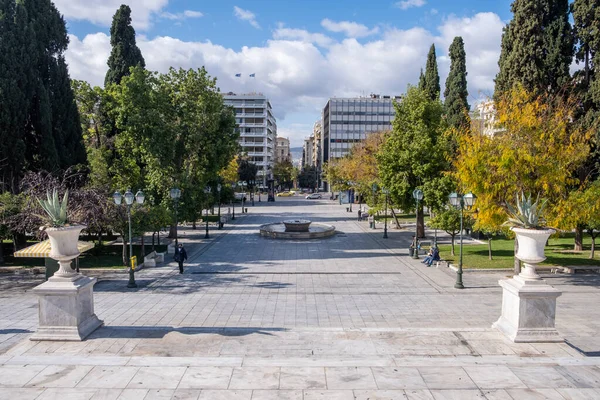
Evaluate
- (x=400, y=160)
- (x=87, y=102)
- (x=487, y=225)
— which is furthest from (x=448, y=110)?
(x=87, y=102)

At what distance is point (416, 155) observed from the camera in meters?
27.5

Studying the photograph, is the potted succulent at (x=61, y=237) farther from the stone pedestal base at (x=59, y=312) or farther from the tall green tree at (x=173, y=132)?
the tall green tree at (x=173, y=132)

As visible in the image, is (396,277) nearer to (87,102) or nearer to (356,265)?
(356,265)

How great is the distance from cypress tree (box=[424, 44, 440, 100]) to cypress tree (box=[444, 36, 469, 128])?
98cm

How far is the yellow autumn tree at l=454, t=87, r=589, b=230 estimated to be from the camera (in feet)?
56.5

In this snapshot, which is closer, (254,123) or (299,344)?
(299,344)

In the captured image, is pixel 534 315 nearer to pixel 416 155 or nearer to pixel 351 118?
pixel 416 155

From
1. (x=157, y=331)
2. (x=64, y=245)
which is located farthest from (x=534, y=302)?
(x=64, y=245)

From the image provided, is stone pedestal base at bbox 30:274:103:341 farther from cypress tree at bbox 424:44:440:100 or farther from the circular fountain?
cypress tree at bbox 424:44:440:100

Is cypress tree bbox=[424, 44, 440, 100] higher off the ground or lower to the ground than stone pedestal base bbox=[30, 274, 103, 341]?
higher

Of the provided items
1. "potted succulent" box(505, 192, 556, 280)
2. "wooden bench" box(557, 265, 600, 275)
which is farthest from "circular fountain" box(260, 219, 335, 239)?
"potted succulent" box(505, 192, 556, 280)

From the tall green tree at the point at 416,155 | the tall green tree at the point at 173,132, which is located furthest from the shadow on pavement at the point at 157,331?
the tall green tree at the point at 416,155

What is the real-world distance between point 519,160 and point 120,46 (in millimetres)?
27132

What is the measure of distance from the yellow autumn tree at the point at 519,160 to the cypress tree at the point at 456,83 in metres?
15.9
